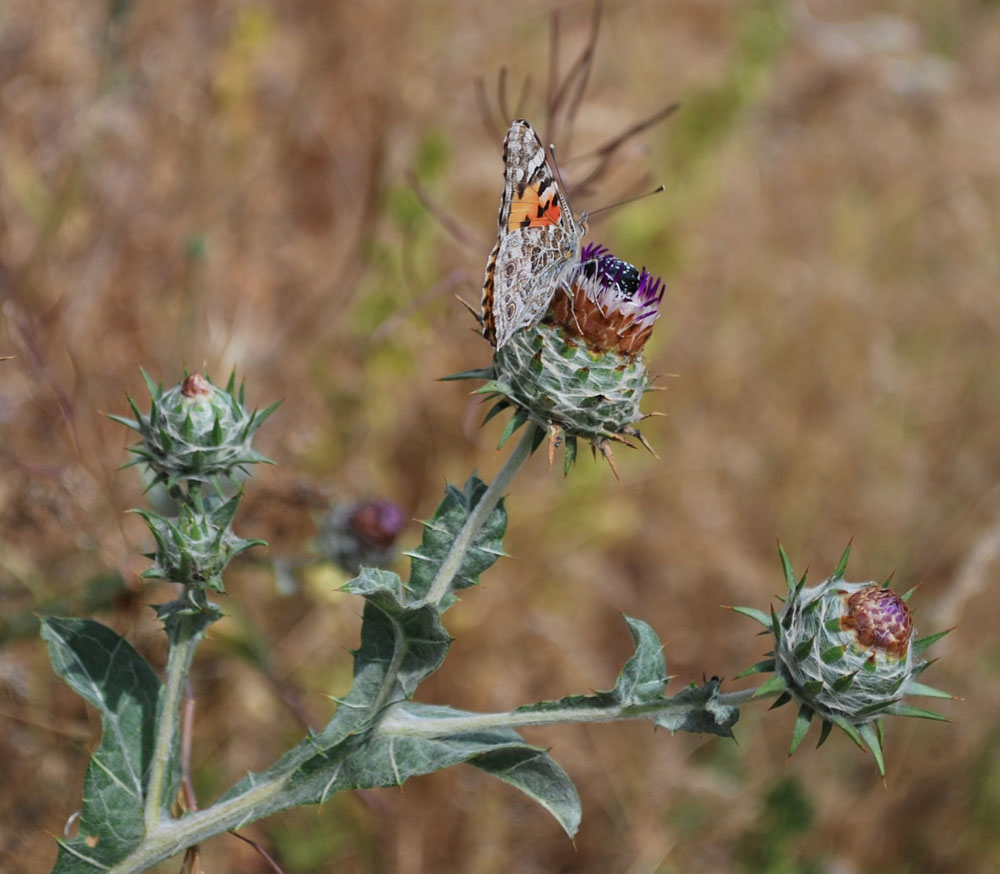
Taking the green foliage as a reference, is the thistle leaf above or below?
below

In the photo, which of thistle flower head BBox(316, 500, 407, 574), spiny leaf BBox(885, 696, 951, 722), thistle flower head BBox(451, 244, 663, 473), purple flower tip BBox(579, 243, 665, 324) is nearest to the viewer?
spiny leaf BBox(885, 696, 951, 722)

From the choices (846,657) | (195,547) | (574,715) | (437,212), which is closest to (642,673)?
(574,715)

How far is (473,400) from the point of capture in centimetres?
499

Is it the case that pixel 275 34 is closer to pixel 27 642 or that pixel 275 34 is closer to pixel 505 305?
pixel 27 642

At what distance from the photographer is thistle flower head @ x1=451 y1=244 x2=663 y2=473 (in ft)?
7.92

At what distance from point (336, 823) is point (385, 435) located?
204 cm

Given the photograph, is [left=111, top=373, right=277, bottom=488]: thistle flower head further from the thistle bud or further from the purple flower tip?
the purple flower tip

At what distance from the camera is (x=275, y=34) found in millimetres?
6531

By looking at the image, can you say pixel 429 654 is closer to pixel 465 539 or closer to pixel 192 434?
pixel 465 539

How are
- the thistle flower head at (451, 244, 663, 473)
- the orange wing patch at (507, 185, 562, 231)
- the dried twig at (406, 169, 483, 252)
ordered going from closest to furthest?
the thistle flower head at (451, 244, 663, 473), the orange wing patch at (507, 185, 562, 231), the dried twig at (406, 169, 483, 252)

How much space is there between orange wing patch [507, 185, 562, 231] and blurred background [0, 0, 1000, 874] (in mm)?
1339

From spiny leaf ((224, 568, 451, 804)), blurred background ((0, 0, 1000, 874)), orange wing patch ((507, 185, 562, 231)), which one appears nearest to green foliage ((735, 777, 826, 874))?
blurred background ((0, 0, 1000, 874))

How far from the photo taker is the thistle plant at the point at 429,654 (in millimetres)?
2191

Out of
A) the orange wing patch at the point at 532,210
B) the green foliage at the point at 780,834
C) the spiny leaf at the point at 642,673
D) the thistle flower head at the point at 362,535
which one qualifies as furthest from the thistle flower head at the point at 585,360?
the green foliage at the point at 780,834
